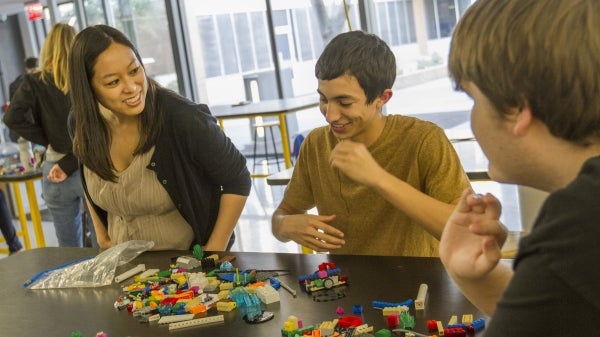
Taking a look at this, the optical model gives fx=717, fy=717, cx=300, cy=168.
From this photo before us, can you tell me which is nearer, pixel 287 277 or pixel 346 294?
pixel 346 294

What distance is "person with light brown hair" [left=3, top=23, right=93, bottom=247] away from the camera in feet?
13.0

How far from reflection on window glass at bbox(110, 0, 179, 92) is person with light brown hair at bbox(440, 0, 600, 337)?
7566 millimetres

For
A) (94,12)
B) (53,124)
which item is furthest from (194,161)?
(94,12)

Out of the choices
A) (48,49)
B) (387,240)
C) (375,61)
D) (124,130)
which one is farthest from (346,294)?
(48,49)

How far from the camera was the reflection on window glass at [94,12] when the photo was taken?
28.9 feet

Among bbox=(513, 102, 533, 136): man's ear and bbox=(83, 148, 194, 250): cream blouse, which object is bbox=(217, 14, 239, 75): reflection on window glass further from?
bbox=(513, 102, 533, 136): man's ear

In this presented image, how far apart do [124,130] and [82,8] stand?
23.6 ft

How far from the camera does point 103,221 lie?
249 cm

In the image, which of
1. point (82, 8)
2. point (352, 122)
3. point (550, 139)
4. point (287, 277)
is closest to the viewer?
point (550, 139)

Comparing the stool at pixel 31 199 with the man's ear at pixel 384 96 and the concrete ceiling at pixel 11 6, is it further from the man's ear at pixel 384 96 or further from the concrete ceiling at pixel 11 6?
the concrete ceiling at pixel 11 6

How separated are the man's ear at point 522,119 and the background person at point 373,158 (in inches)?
37.4

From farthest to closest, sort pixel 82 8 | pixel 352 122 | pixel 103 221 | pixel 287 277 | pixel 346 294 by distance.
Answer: pixel 82 8 → pixel 103 221 → pixel 352 122 → pixel 287 277 → pixel 346 294

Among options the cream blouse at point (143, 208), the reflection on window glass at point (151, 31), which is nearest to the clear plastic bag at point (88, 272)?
the cream blouse at point (143, 208)

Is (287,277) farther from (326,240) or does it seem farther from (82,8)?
(82,8)
